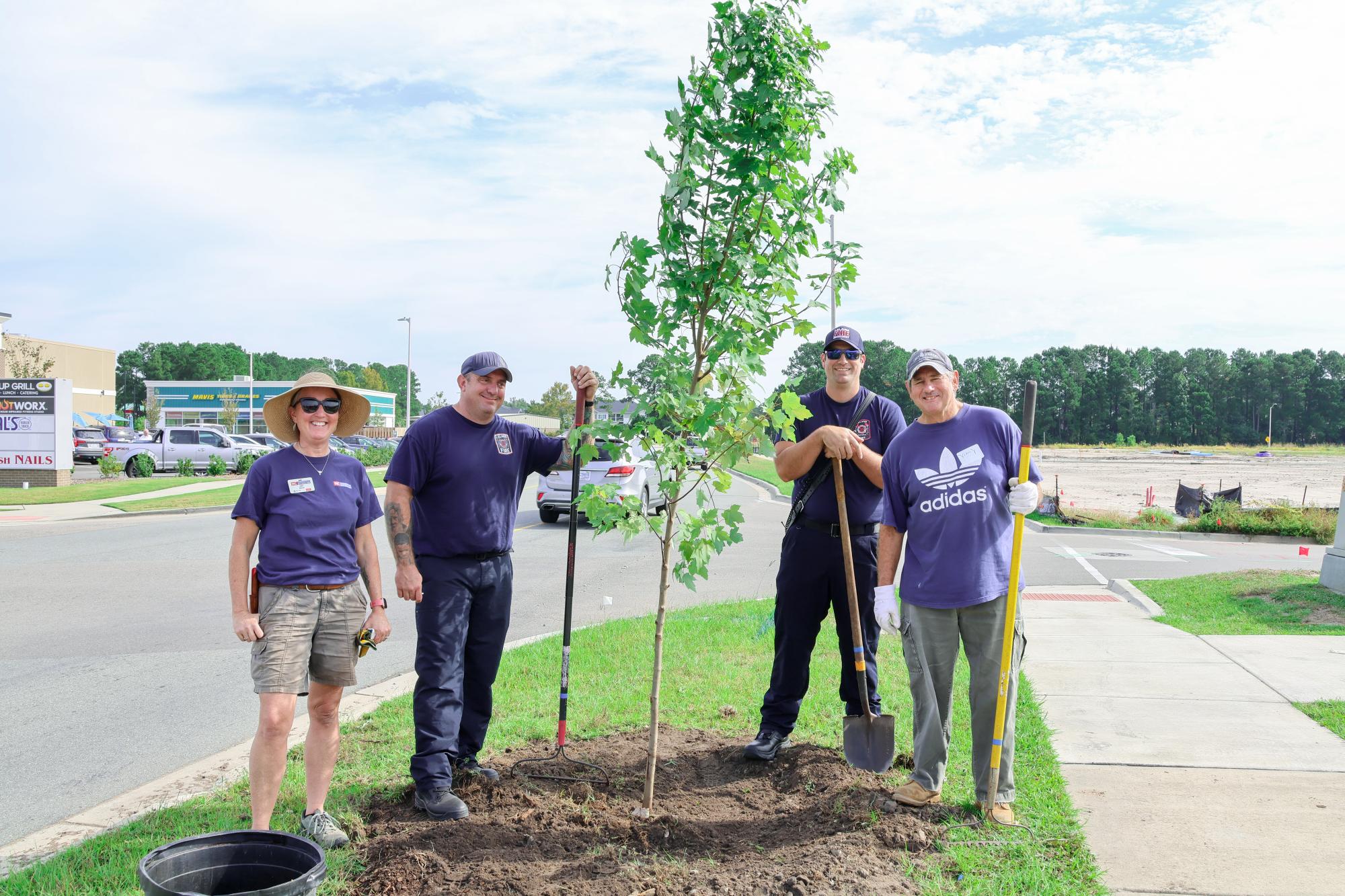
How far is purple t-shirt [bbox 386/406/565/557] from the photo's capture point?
405 cm

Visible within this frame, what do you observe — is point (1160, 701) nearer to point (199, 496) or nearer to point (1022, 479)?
point (1022, 479)

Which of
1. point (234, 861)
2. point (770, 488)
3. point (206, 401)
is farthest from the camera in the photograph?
point (206, 401)

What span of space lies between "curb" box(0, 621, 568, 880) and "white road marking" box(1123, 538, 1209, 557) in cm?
1379

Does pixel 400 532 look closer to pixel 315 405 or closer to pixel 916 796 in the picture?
pixel 315 405

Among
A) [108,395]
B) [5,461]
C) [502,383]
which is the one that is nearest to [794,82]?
[502,383]

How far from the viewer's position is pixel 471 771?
414cm

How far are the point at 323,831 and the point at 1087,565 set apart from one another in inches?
474

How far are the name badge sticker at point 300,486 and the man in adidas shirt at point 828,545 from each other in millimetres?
2050

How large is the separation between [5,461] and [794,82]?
26.6m

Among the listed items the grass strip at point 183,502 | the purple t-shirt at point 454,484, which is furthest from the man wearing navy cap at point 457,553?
the grass strip at point 183,502

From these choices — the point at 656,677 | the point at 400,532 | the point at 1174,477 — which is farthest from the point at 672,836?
the point at 1174,477

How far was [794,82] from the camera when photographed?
12.1 feet

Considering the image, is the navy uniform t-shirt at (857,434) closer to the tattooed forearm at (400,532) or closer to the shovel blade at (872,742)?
the shovel blade at (872,742)

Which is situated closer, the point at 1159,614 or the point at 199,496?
the point at 1159,614
